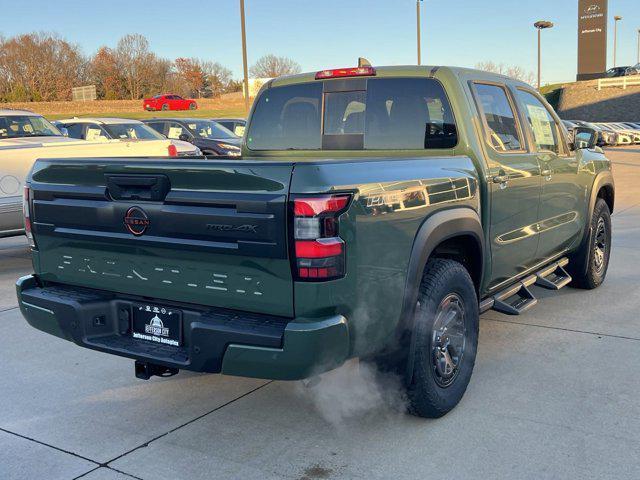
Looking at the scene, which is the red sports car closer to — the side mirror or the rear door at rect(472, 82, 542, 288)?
the side mirror

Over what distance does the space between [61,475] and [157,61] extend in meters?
79.4

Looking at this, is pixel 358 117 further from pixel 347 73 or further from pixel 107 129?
pixel 107 129

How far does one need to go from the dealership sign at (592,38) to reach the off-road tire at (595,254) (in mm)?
57333

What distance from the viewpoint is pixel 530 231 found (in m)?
4.65

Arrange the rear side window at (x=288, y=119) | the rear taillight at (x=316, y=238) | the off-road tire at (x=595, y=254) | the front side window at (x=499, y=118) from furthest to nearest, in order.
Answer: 1. the off-road tire at (x=595, y=254)
2. the rear side window at (x=288, y=119)
3. the front side window at (x=499, y=118)
4. the rear taillight at (x=316, y=238)

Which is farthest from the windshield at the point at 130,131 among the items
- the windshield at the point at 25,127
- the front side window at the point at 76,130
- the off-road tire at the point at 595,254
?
the off-road tire at the point at 595,254

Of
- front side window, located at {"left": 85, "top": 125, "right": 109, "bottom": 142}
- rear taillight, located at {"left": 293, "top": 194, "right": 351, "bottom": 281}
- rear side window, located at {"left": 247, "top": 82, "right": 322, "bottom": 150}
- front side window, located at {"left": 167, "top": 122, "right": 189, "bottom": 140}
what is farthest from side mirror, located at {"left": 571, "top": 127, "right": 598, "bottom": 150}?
front side window, located at {"left": 167, "top": 122, "right": 189, "bottom": 140}

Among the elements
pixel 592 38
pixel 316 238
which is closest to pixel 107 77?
pixel 592 38

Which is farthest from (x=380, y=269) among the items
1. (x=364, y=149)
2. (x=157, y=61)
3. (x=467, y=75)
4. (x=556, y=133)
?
(x=157, y=61)

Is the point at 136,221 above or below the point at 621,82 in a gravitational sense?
below

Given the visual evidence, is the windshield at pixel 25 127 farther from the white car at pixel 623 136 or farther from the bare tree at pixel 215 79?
the bare tree at pixel 215 79

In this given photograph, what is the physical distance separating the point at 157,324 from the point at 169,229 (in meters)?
0.49

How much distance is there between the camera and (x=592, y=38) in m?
58.3

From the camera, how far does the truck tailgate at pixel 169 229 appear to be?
2.82 metres
